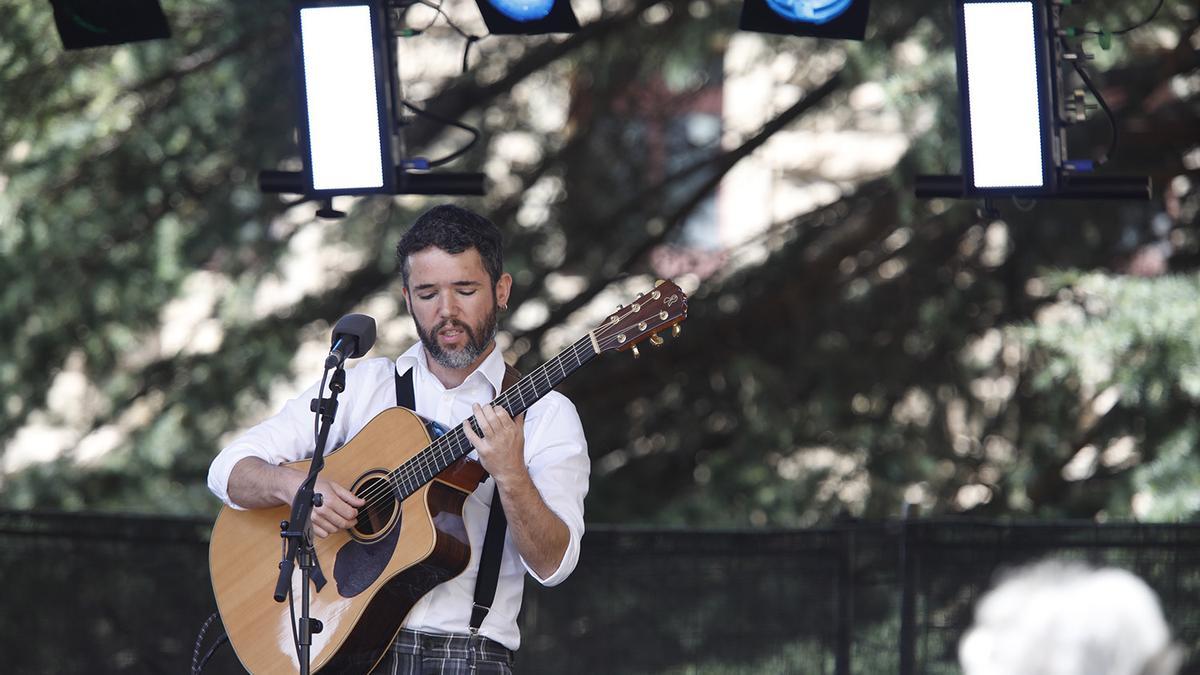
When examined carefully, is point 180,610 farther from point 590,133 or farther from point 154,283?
point 590,133

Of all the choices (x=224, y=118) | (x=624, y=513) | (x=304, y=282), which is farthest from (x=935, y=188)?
(x=304, y=282)

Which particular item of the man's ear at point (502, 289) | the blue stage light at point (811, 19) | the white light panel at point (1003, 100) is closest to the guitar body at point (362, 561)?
the man's ear at point (502, 289)

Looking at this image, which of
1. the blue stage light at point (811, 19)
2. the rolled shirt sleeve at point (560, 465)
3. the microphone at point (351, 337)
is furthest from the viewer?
the blue stage light at point (811, 19)

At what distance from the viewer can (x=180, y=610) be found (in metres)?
4.70

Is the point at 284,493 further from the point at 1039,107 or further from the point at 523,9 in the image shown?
the point at 1039,107

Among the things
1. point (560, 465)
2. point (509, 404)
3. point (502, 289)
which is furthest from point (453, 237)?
point (560, 465)

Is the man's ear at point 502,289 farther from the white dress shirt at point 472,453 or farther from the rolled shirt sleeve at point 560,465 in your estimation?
the rolled shirt sleeve at point 560,465

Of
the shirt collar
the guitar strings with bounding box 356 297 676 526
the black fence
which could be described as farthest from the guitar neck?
the black fence

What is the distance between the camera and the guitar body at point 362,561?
2.95 meters

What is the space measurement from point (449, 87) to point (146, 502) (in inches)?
106

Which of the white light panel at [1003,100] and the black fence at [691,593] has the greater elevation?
the white light panel at [1003,100]

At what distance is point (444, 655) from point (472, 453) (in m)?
0.42

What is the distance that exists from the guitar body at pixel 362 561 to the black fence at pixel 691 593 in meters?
1.37

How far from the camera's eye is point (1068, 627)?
4.30 meters
